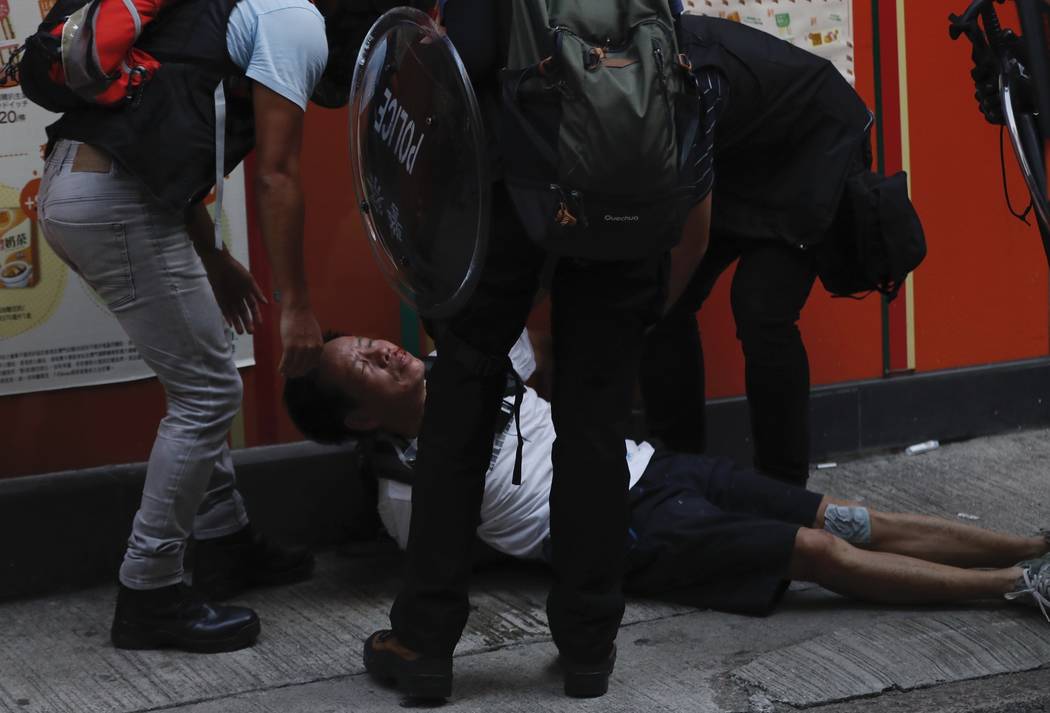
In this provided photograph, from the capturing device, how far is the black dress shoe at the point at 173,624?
3711 millimetres

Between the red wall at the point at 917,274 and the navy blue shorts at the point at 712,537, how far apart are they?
3.64ft

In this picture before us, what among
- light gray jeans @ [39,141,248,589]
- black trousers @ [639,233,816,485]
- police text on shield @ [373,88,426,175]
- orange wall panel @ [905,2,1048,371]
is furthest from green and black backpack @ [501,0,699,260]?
orange wall panel @ [905,2,1048,371]

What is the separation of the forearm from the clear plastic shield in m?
0.16

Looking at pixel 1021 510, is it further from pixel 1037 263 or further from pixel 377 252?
pixel 377 252

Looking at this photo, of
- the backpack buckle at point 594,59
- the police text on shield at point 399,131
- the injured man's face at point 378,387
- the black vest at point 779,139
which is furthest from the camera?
the black vest at point 779,139

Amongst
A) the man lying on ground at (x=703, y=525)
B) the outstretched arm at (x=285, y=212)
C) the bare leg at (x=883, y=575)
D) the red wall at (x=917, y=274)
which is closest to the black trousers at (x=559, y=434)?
the outstretched arm at (x=285, y=212)

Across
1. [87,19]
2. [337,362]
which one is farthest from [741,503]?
[87,19]

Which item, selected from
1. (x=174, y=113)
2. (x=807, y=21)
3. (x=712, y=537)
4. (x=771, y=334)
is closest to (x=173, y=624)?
(x=174, y=113)

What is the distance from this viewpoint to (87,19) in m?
3.33

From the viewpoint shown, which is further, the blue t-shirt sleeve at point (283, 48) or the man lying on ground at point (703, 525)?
the man lying on ground at point (703, 525)

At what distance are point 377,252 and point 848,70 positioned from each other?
92.0 inches

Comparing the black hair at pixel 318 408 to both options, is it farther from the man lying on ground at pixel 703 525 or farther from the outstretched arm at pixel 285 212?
the outstretched arm at pixel 285 212

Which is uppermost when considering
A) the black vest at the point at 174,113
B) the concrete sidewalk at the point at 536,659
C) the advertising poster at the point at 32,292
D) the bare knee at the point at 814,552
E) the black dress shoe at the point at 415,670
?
the black vest at the point at 174,113

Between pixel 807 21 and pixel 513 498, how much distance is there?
83.9 inches
